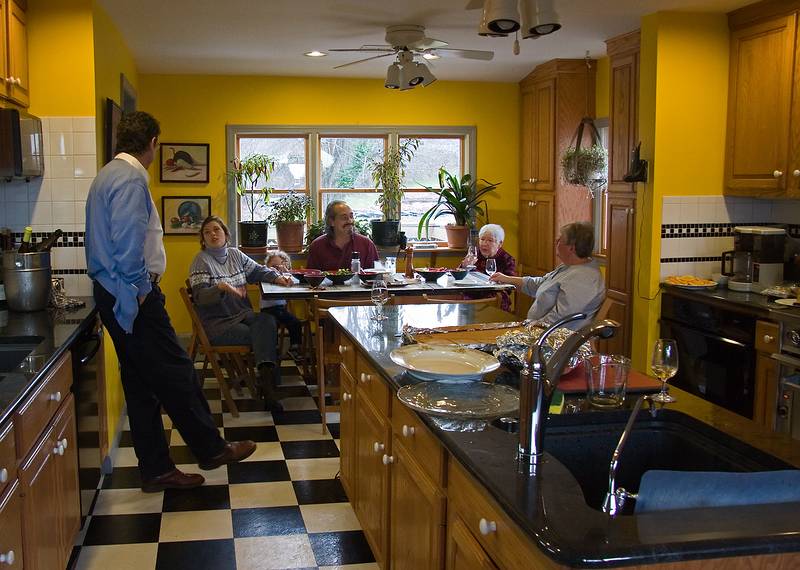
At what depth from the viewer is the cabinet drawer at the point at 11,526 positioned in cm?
218

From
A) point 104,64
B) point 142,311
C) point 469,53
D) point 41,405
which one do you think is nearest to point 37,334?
point 142,311

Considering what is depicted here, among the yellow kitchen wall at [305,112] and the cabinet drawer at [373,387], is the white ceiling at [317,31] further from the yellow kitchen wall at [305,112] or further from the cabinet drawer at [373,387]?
the cabinet drawer at [373,387]

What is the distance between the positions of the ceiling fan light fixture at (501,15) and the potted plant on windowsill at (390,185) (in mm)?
3866

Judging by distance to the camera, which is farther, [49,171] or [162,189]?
[162,189]

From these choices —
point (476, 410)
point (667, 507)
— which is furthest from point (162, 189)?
point (667, 507)

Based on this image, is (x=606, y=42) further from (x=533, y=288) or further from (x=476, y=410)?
(x=476, y=410)

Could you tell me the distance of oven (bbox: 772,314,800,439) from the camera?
397 cm

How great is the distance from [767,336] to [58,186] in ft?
12.1

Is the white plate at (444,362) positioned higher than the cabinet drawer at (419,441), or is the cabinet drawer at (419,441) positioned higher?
the white plate at (444,362)

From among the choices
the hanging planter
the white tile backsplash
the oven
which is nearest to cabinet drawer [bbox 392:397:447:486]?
the oven

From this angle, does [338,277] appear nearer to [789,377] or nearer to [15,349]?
[15,349]

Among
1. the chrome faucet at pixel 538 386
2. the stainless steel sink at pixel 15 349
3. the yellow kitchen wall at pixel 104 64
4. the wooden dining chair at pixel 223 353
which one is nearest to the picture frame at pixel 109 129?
the yellow kitchen wall at pixel 104 64

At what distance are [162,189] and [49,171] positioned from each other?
284cm

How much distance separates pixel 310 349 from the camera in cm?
613
